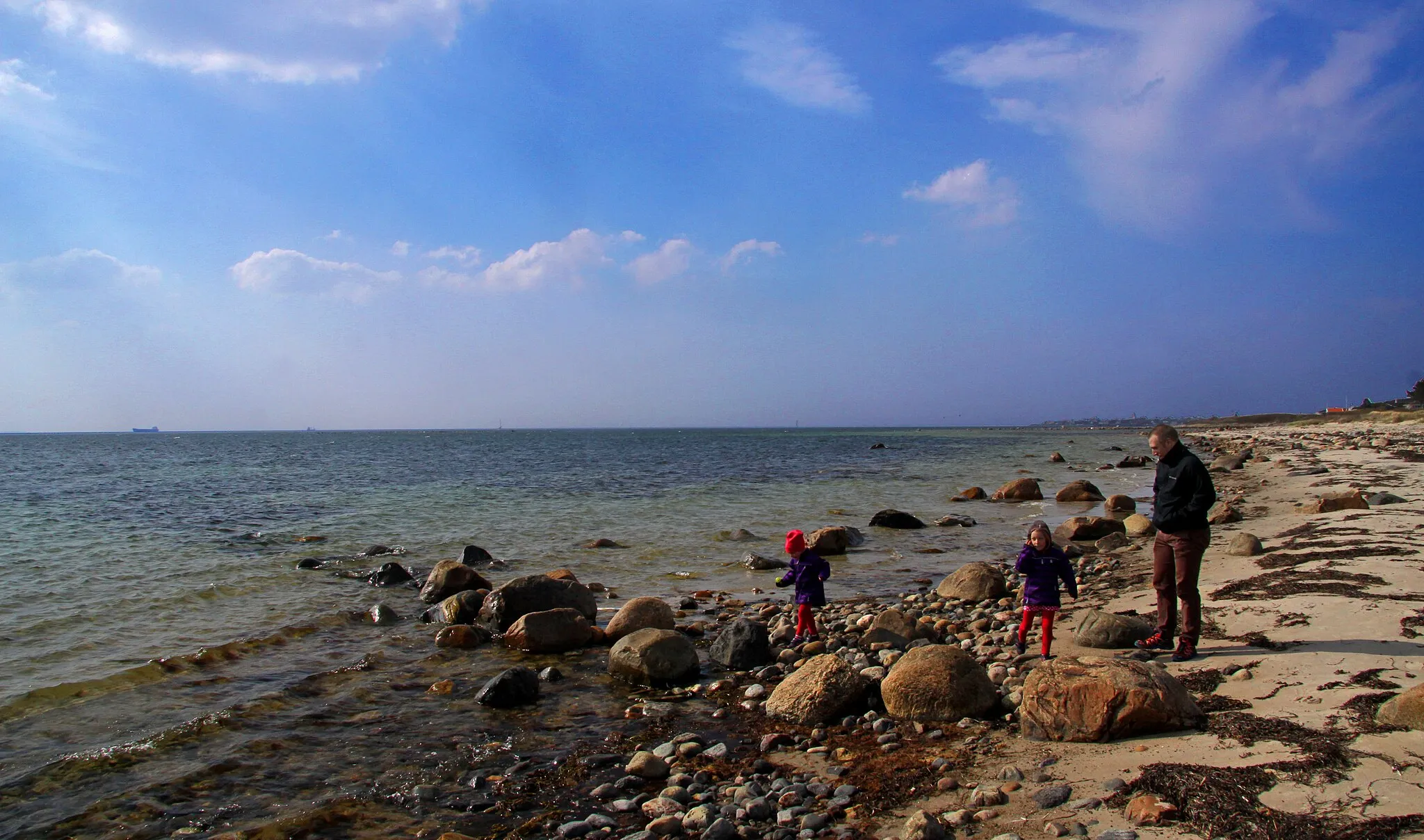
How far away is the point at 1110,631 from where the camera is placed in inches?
345

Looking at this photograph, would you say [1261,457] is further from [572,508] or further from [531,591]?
[531,591]

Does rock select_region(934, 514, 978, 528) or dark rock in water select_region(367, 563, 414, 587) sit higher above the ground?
dark rock in water select_region(367, 563, 414, 587)

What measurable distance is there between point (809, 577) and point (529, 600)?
486cm

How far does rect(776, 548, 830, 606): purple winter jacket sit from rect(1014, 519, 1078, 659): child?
2.79 meters

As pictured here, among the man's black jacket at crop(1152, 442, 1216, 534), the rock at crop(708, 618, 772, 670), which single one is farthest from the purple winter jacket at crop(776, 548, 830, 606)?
the man's black jacket at crop(1152, 442, 1216, 534)

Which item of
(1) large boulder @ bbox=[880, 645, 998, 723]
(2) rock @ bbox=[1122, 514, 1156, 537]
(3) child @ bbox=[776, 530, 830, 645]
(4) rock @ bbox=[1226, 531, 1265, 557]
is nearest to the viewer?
(1) large boulder @ bbox=[880, 645, 998, 723]

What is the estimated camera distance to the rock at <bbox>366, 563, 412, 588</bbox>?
52.6 ft

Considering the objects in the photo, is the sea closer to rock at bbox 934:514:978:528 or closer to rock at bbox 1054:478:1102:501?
rock at bbox 934:514:978:528

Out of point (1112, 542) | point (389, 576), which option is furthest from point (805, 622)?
point (1112, 542)

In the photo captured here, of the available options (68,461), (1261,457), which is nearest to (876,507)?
(1261,457)

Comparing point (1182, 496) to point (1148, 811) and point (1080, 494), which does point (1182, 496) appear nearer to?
point (1148, 811)

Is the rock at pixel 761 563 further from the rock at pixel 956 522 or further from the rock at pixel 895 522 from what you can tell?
the rock at pixel 956 522

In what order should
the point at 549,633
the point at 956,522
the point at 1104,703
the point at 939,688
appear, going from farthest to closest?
the point at 956,522, the point at 549,633, the point at 939,688, the point at 1104,703

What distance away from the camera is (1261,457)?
43.1m
